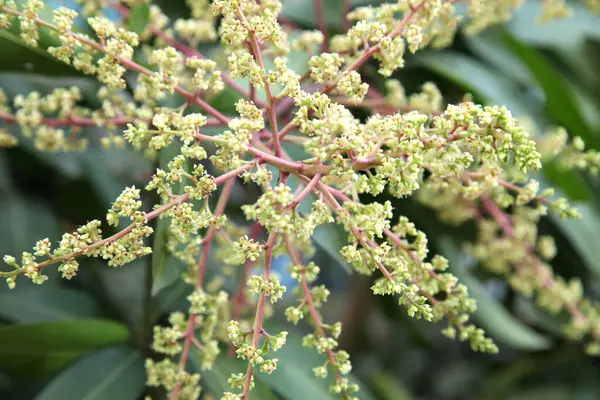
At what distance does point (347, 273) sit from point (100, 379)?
54cm

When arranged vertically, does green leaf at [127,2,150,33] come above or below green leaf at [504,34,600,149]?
below

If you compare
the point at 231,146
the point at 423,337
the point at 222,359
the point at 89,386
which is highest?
the point at 423,337

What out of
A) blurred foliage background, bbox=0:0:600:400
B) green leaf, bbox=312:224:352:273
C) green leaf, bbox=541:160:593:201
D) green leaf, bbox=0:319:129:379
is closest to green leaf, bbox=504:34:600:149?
blurred foliage background, bbox=0:0:600:400

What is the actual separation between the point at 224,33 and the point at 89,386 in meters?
0.58

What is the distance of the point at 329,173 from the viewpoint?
564 mm

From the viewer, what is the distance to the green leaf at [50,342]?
0.89m

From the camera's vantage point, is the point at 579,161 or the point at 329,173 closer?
the point at 329,173

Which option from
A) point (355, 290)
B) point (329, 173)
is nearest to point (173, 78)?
point (329, 173)

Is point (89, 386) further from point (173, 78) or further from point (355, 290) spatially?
point (355, 290)

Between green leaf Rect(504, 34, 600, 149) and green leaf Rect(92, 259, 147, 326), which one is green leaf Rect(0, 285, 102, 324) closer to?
green leaf Rect(92, 259, 147, 326)

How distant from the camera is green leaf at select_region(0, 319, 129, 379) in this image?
2.93 feet

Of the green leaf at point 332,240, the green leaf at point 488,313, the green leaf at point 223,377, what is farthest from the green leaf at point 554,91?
the green leaf at point 223,377

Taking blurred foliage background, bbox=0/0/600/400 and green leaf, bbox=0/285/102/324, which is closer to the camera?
blurred foliage background, bbox=0/0/600/400

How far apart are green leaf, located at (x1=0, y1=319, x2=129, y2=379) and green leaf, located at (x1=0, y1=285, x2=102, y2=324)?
81 mm
